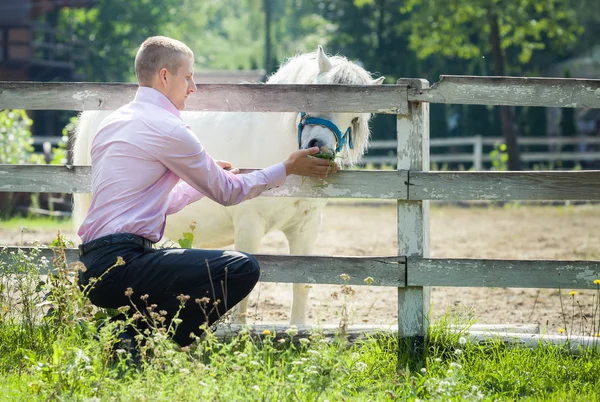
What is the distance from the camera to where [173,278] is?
3648mm

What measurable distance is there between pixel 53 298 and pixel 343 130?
6.04 ft

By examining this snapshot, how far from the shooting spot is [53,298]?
13.0 ft

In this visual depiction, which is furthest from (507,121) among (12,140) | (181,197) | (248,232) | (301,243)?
(181,197)

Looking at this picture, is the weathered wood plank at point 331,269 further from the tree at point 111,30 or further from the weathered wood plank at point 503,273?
the tree at point 111,30

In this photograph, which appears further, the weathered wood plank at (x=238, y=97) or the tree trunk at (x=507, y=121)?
the tree trunk at (x=507, y=121)

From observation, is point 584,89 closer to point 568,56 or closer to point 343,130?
point 343,130

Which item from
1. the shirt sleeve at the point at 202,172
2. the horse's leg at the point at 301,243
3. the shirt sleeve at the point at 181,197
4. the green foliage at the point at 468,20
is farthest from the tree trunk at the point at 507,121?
the shirt sleeve at the point at 202,172

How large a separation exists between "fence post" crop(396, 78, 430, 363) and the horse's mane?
18.8 inches

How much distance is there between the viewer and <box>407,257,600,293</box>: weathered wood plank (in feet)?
13.9

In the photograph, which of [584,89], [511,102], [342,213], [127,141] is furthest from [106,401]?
[342,213]

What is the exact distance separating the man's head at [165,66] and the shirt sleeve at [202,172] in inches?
8.8

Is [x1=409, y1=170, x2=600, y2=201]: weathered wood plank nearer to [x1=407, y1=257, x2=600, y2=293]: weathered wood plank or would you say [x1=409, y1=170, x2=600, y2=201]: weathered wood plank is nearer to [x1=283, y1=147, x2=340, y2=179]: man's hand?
[x1=407, y1=257, x2=600, y2=293]: weathered wood plank

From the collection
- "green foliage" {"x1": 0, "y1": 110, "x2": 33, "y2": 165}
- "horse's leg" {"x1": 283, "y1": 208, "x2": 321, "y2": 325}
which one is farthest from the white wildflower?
"green foliage" {"x1": 0, "y1": 110, "x2": 33, "y2": 165}

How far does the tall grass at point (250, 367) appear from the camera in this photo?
321 cm
